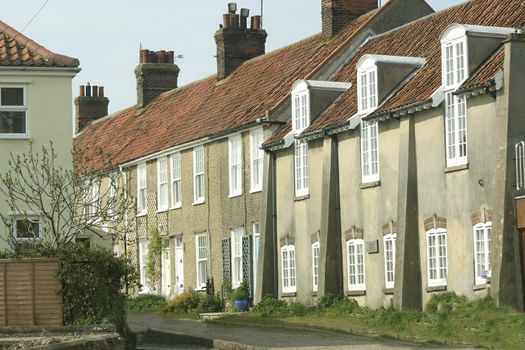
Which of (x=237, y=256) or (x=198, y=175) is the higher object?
(x=198, y=175)

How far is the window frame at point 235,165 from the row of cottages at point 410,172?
2.43 meters

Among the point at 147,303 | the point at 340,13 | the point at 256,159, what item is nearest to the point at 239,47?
the point at 340,13

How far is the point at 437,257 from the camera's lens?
30.5 m

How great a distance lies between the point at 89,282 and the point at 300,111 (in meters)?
12.0

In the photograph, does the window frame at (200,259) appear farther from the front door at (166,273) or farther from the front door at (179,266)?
the front door at (166,273)

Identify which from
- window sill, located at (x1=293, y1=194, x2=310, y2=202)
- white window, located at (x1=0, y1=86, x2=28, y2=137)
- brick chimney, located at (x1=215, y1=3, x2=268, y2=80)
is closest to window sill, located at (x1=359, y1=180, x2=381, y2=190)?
window sill, located at (x1=293, y1=194, x2=310, y2=202)

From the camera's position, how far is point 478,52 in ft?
97.9

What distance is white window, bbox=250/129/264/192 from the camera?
131 feet

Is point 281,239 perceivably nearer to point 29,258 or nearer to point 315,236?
point 315,236

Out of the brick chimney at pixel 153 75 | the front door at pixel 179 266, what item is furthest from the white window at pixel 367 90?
the brick chimney at pixel 153 75

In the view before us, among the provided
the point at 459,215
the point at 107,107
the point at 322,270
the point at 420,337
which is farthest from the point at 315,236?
the point at 107,107

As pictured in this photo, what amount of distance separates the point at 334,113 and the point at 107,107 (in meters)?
32.3

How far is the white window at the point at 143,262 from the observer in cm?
4881

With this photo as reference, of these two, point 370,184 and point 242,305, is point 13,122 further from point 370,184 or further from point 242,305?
point 370,184
